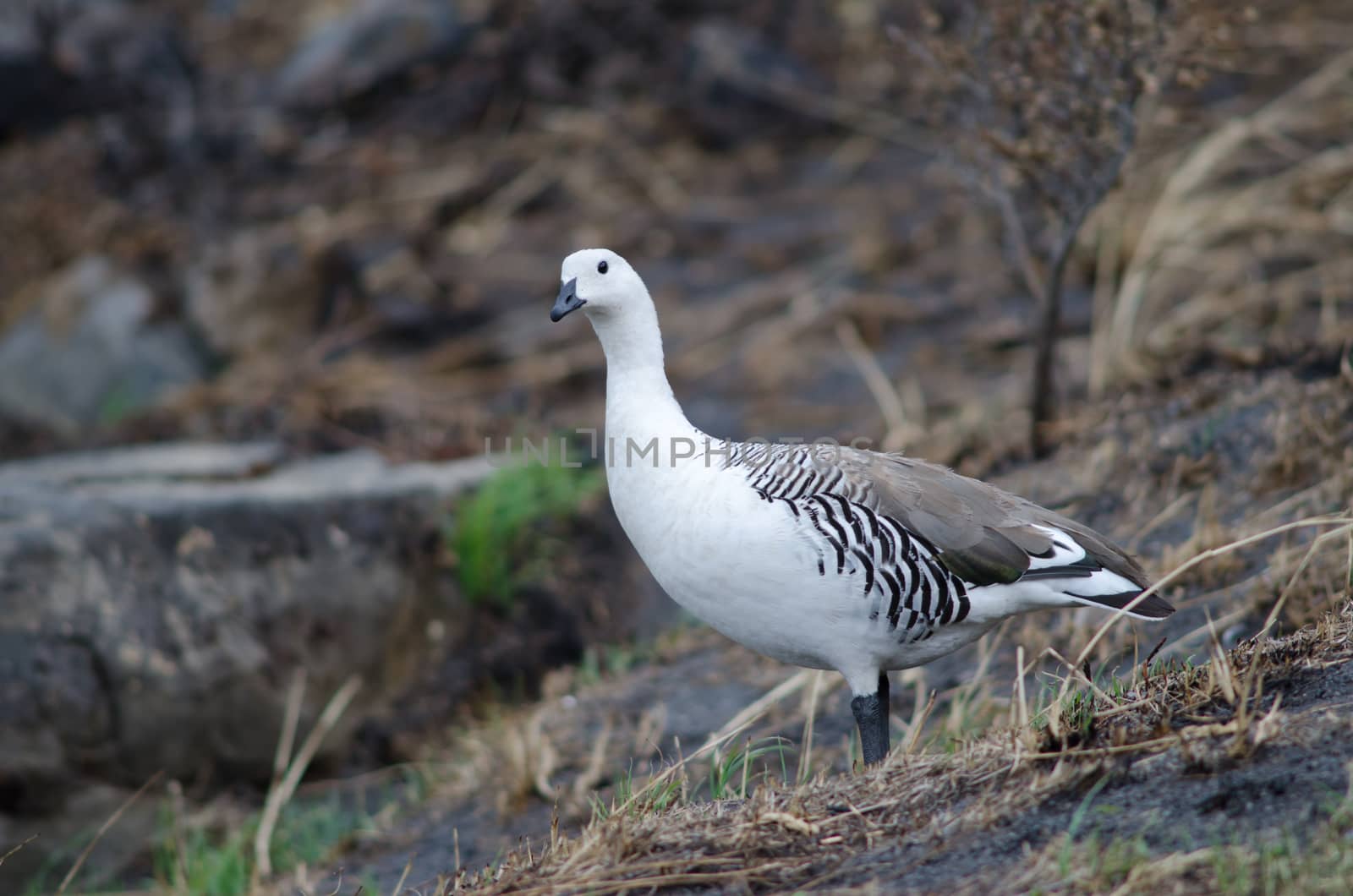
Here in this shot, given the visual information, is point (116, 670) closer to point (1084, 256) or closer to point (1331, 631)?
point (1331, 631)

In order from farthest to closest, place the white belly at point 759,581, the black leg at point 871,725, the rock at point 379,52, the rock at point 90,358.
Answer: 1. the rock at point 379,52
2. the rock at point 90,358
3. the black leg at point 871,725
4. the white belly at point 759,581

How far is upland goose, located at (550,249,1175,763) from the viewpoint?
3.47m

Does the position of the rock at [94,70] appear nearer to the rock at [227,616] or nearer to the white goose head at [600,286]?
the rock at [227,616]

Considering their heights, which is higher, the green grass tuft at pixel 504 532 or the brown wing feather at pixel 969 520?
the brown wing feather at pixel 969 520

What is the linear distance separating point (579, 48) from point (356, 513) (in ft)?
20.5

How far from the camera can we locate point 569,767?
4.78 meters

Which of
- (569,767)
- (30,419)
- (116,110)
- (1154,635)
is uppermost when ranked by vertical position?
(116,110)

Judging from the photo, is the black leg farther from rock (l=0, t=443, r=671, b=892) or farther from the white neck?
rock (l=0, t=443, r=671, b=892)

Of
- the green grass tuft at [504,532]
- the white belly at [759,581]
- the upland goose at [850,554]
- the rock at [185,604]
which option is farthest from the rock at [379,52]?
the white belly at [759,581]

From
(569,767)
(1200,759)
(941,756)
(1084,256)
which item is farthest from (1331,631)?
(1084,256)

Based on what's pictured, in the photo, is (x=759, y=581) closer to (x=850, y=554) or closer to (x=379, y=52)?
(x=850, y=554)

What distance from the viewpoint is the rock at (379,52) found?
11.1 metres

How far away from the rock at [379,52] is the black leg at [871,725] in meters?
8.88

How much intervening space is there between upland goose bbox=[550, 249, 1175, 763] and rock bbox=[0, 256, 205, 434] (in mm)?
6025
